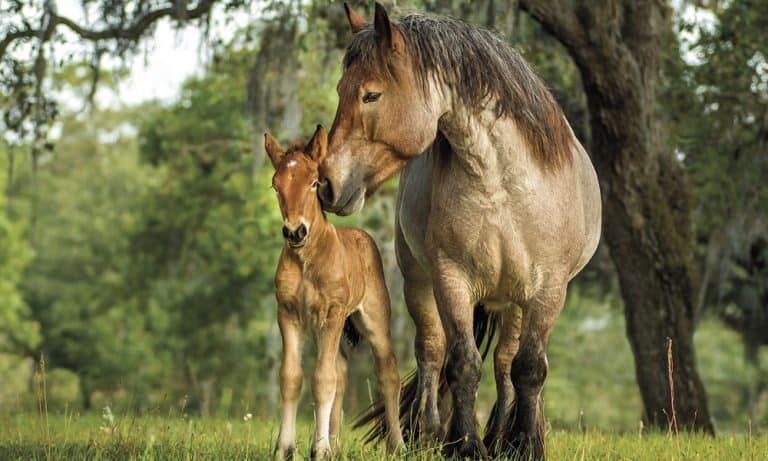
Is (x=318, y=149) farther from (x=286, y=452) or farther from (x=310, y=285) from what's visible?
(x=286, y=452)

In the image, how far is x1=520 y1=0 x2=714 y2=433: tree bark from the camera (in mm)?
10070

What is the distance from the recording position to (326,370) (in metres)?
A: 5.23

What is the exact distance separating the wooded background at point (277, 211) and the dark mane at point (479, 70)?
163 centimetres

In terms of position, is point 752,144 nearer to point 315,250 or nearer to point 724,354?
point 315,250

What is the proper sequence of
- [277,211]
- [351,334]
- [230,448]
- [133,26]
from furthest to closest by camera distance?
[277,211]
[133,26]
[351,334]
[230,448]

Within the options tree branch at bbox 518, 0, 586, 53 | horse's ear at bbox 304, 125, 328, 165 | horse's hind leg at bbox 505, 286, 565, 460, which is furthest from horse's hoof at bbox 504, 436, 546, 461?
tree branch at bbox 518, 0, 586, 53

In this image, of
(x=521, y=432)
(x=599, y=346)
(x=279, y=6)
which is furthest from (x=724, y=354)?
(x=521, y=432)

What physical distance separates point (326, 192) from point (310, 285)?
0.59m

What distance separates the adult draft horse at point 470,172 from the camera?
4.91m

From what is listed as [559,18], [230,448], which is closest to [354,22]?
[230,448]

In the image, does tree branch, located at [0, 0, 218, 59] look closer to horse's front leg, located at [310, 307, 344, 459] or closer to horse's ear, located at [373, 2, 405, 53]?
horse's ear, located at [373, 2, 405, 53]

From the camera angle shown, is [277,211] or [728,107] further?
[277,211]

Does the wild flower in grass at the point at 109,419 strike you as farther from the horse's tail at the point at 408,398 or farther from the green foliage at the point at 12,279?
the green foliage at the point at 12,279

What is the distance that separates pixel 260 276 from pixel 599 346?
23.9 meters
